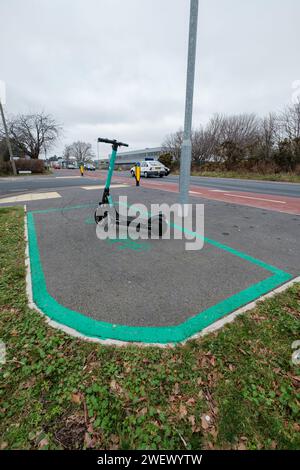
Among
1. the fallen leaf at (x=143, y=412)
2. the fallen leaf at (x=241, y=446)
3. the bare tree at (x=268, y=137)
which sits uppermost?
the bare tree at (x=268, y=137)

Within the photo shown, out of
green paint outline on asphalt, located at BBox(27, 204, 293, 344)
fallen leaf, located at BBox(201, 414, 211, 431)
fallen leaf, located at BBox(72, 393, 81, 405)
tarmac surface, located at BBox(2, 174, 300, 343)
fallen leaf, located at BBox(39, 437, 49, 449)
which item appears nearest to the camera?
fallen leaf, located at BBox(39, 437, 49, 449)

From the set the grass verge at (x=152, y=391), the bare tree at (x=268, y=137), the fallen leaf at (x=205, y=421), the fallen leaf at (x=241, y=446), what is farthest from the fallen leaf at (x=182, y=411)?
the bare tree at (x=268, y=137)

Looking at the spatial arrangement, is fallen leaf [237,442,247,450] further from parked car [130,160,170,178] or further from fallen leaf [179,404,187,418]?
parked car [130,160,170,178]

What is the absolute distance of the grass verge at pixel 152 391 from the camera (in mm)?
1415

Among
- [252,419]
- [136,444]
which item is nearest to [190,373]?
[252,419]

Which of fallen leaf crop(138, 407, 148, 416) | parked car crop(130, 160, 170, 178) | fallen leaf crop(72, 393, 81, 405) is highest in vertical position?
parked car crop(130, 160, 170, 178)

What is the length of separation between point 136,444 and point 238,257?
3.20 m

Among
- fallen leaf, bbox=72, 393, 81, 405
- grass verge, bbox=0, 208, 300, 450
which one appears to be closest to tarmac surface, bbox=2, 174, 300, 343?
grass verge, bbox=0, 208, 300, 450

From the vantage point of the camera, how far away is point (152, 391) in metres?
1.69

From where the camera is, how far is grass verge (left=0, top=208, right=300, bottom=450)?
142 cm

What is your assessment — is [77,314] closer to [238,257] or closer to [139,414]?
[139,414]

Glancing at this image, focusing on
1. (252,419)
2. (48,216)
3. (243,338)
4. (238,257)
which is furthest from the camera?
(48,216)

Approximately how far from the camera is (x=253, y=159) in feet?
90.7

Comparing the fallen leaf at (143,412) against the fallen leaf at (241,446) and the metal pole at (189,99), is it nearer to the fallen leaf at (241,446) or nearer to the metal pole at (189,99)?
the fallen leaf at (241,446)
